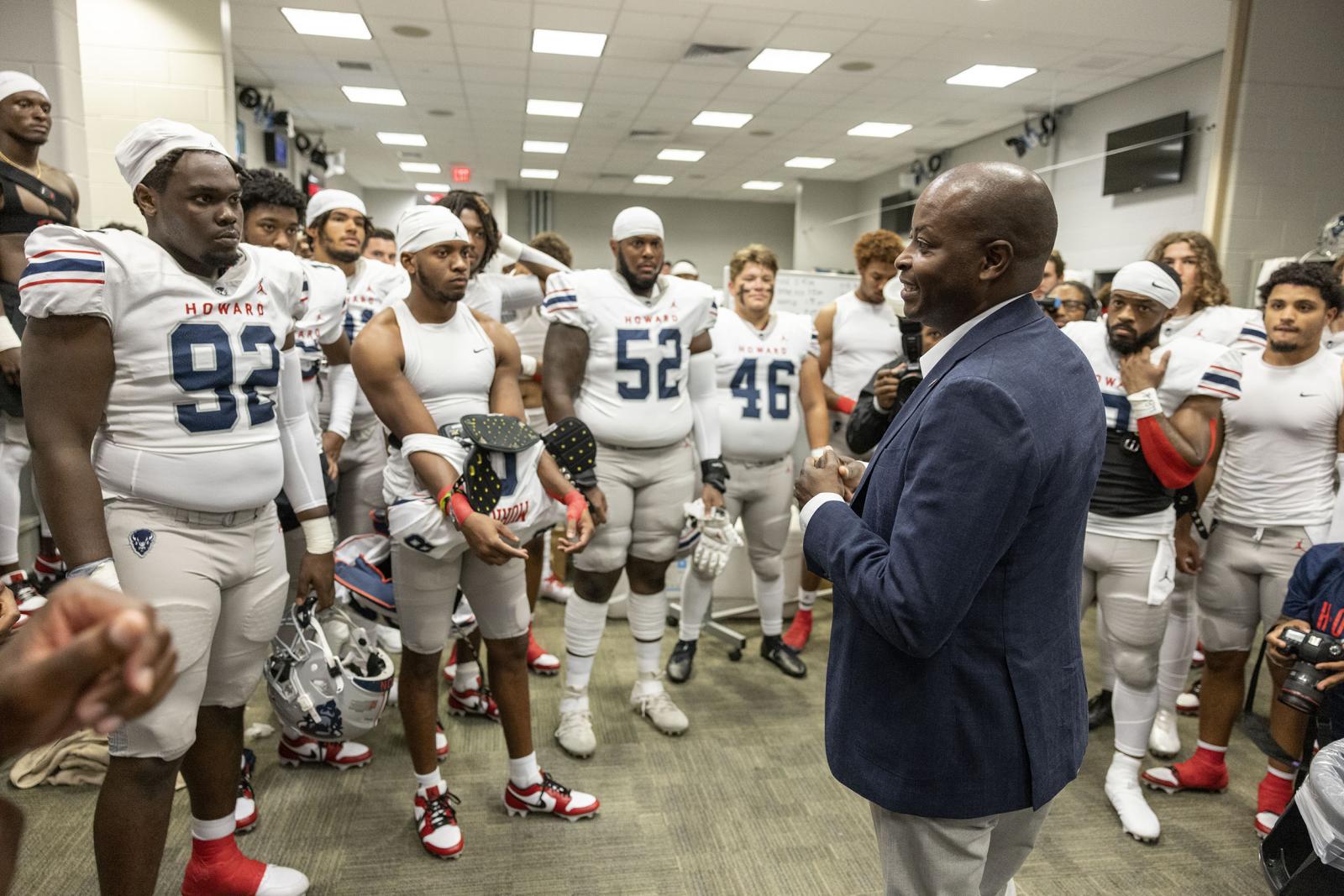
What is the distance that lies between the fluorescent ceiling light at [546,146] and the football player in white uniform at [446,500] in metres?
10.7

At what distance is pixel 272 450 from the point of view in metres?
1.79

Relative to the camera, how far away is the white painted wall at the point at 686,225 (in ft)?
55.8

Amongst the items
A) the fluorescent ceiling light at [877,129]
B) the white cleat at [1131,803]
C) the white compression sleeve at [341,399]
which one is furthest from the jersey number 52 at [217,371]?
the fluorescent ceiling light at [877,129]

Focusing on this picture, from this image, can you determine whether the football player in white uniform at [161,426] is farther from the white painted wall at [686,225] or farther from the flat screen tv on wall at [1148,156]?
the white painted wall at [686,225]

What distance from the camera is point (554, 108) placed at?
10141 mm

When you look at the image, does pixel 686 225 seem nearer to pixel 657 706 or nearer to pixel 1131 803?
pixel 657 706

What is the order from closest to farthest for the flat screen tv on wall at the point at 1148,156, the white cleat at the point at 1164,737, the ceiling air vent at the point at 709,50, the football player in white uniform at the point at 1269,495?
the football player in white uniform at the point at 1269,495 < the white cleat at the point at 1164,737 < the ceiling air vent at the point at 709,50 < the flat screen tv on wall at the point at 1148,156

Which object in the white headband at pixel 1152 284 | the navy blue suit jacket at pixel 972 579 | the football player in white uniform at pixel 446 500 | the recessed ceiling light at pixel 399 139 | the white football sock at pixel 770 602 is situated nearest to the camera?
the navy blue suit jacket at pixel 972 579

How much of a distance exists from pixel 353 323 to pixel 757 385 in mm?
1694

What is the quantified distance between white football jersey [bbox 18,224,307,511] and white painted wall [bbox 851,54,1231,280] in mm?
8049

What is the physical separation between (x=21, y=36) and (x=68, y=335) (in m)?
3.23

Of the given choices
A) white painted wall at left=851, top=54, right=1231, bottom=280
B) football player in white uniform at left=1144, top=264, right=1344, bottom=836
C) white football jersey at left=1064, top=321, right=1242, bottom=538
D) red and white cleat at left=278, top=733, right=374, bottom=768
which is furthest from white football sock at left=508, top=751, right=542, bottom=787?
white painted wall at left=851, top=54, right=1231, bottom=280

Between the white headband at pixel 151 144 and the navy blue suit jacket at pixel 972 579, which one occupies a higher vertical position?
the white headband at pixel 151 144

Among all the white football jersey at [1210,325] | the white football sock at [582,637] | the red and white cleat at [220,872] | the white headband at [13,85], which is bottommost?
the red and white cleat at [220,872]
